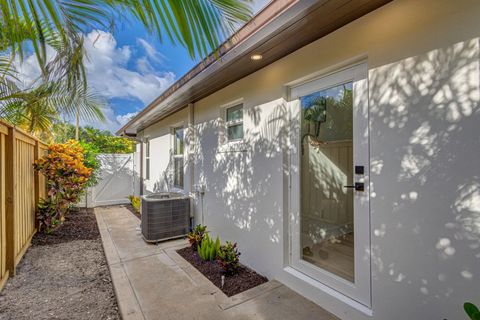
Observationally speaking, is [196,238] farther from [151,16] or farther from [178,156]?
[151,16]

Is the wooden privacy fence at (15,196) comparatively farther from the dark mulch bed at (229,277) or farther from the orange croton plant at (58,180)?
the dark mulch bed at (229,277)

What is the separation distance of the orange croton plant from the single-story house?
3.59 m

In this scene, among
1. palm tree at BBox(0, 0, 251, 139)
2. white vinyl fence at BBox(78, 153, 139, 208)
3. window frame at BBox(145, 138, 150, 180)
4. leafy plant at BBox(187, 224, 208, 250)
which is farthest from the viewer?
window frame at BBox(145, 138, 150, 180)

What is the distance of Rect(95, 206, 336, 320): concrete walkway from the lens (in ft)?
8.50

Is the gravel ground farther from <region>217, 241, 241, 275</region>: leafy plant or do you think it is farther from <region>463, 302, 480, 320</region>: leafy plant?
<region>463, 302, 480, 320</region>: leafy plant

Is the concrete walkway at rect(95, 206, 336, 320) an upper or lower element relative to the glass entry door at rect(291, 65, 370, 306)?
lower

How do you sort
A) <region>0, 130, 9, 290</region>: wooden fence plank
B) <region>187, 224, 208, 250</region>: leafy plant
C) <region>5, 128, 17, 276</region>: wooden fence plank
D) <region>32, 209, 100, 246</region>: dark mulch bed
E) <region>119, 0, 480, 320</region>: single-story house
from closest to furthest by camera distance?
<region>119, 0, 480, 320</region>: single-story house < <region>0, 130, 9, 290</region>: wooden fence plank < <region>5, 128, 17, 276</region>: wooden fence plank < <region>187, 224, 208, 250</region>: leafy plant < <region>32, 209, 100, 246</region>: dark mulch bed

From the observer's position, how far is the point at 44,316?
2.63 metres

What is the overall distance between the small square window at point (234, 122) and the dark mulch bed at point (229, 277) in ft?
6.89

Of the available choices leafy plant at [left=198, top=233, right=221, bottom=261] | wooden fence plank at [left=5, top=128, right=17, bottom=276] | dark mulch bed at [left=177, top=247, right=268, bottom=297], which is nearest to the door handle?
dark mulch bed at [left=177, top=247, right=268, bottom=297]

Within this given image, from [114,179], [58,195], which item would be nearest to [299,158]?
[58,195]

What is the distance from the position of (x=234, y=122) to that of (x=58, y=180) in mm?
4181

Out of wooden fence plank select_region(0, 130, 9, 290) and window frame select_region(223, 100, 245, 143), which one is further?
window frame select_region(223, 100, 245, 143)

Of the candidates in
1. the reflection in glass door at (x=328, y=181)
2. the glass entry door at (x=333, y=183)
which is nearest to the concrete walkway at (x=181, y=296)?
the glass entry door at (x=333, y=183)
